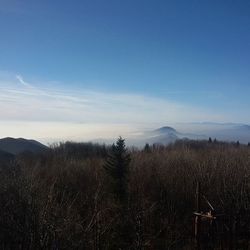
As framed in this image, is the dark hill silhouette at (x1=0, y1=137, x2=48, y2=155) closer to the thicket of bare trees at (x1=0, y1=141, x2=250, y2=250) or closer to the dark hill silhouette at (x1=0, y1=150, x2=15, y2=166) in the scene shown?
the thicket of bare trees at (x1=0, y1=141, x2=250, y2=250)

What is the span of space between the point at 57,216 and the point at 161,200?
2048 cm

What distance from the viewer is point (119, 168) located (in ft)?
85.6

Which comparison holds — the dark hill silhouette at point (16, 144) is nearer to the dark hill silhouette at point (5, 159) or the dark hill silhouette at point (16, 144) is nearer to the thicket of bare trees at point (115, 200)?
the thicket of bare trees at point (115, 200)

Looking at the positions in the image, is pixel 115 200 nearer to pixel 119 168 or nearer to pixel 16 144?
pixel 119 168

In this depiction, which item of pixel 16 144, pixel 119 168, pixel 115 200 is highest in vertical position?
pixel 16 144

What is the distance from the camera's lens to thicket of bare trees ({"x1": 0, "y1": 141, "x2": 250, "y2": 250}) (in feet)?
42.9

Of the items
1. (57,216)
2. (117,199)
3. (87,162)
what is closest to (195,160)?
(87,162)

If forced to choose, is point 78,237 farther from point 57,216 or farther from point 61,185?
point 61,185

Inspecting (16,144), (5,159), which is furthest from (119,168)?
(16,144)

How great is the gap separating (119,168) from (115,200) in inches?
72.9

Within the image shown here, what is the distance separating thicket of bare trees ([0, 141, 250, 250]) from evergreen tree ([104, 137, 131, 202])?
0.08 metres

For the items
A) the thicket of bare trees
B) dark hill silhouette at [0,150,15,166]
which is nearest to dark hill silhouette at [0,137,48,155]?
the thicket of bare trees

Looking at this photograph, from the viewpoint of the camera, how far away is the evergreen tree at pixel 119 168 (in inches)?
1021

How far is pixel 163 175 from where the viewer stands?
120ft
